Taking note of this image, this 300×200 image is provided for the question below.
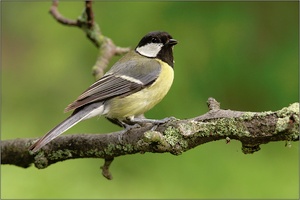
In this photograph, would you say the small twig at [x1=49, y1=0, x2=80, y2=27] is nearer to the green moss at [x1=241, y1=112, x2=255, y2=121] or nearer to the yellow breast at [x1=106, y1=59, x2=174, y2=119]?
the yellow breast at [x1=106, y1=59, x2=174, y2=119]

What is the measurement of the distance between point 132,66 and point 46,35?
2.63 ft

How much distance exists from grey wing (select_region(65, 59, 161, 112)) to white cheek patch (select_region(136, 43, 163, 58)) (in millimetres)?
60

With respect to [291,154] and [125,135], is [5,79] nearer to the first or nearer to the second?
[125,135]

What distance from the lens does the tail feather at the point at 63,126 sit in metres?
2.21

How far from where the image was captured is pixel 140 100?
2662mm

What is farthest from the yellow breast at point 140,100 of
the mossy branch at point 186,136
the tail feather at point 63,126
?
the mossy branch at point 186,136

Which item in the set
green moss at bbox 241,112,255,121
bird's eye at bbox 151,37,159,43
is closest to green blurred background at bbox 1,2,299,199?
bird's eye at bbox 151,37,159,43

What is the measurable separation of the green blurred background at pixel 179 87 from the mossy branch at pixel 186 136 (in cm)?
28

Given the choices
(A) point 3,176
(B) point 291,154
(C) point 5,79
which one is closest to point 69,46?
(C) point 5,79

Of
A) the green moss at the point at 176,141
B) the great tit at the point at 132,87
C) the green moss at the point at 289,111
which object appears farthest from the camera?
the great tit at the point at 132,87

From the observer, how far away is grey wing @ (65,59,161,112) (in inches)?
102

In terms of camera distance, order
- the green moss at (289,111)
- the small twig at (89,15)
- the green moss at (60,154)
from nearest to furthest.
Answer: the green moss at (289,111) → the green moss at (60,154) → the small twig at (89,15)

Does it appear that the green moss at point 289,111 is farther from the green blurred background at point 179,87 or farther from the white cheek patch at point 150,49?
the white cheek patch at point 150,49

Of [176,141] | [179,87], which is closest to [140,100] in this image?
[179,87]
